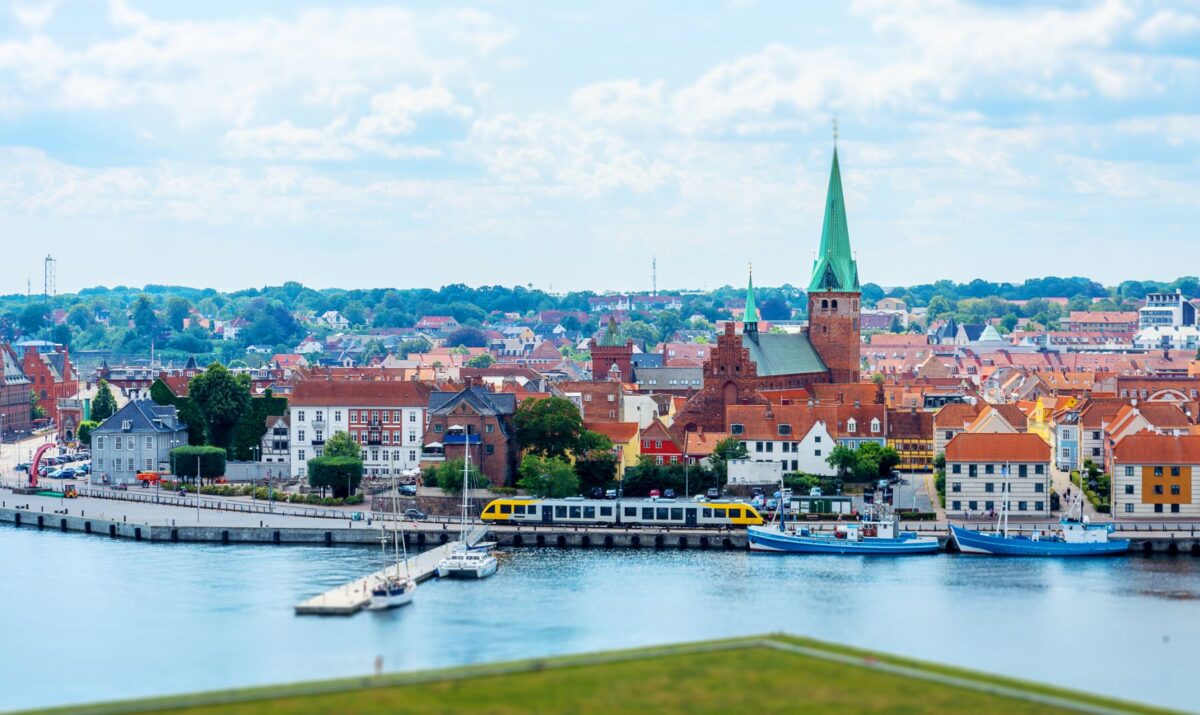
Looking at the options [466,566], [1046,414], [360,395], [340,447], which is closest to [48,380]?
[360,395]

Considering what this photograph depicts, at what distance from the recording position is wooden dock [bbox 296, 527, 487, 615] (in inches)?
2805

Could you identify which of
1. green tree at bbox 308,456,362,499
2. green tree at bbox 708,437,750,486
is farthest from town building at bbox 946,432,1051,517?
green tree at bbox 308,456,362,499

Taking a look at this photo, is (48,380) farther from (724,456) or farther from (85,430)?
(724,456)

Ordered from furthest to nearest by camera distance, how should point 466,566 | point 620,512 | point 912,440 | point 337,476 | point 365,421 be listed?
point 365,421 → point 912,440 → point 337,476 → point 620,512 → point 466,566

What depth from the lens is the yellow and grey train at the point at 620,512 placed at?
3637 inches

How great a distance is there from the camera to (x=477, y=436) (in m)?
101

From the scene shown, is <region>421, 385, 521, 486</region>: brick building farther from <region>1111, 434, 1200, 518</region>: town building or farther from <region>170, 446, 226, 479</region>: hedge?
<region>1111, 434, 1200, 518</region>: town building

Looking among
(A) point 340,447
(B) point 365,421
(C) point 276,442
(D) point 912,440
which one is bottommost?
(A) point 340,447

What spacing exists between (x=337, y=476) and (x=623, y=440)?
14.7 metres

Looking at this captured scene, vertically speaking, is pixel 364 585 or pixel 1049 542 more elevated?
pixel 1049 542

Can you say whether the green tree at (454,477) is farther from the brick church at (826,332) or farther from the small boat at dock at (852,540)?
the brick church at (826,332)

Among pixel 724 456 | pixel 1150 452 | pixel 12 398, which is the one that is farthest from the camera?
pixel 12 398

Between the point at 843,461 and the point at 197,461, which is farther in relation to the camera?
the point at 197,461

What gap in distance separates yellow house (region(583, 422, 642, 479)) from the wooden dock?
17.4 meters
